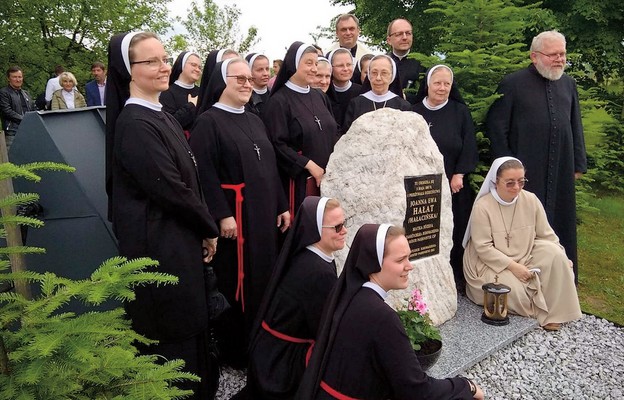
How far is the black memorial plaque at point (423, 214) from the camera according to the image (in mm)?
4973

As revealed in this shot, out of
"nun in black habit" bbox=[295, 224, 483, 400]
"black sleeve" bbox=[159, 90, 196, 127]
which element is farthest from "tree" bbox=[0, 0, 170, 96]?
"nun in black habit" bbox=[295, 224, 483, 400]

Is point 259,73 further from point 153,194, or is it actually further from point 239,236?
point 153,194

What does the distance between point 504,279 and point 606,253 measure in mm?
4029

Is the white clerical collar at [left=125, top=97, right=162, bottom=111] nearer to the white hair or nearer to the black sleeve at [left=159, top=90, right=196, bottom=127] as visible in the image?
the black sleeve at [left=159, top=90, right=196, bottom=127]

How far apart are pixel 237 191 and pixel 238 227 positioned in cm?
29

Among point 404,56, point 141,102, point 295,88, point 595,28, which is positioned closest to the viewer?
point 141,102

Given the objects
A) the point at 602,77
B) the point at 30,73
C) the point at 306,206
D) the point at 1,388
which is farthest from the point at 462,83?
the point at 30,73

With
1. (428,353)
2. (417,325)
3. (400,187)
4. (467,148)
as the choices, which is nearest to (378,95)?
(467,148)

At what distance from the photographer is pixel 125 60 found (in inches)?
127

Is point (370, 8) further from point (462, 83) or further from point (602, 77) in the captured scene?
point (462, 83)

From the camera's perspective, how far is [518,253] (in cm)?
549

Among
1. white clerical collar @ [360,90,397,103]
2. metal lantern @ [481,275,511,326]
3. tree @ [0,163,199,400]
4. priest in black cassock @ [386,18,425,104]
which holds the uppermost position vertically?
priest in black cassock @ [386,18,425,104]

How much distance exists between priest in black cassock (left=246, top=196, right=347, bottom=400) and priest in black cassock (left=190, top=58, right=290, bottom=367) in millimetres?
954

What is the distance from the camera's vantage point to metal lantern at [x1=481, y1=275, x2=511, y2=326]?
514 centimetres
